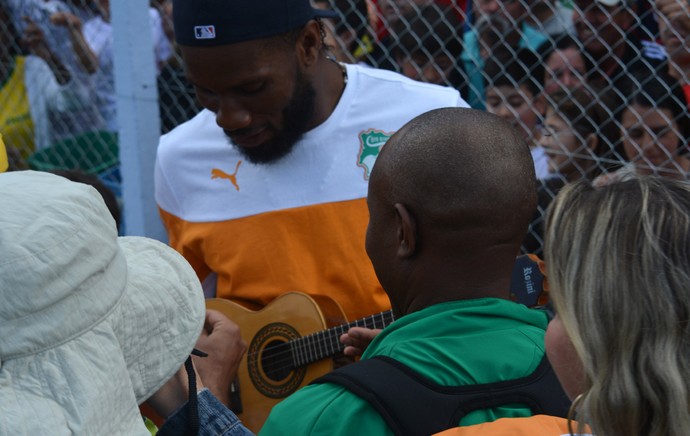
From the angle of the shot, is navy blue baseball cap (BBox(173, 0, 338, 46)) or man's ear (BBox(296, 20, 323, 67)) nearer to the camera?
navy blue baseball cap (BBox(173, 0, 338, 46))

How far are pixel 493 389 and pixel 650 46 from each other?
7.87 feet

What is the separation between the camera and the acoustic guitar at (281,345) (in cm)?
266

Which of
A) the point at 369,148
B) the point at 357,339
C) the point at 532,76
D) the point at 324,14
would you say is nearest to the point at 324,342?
the point at 357,339

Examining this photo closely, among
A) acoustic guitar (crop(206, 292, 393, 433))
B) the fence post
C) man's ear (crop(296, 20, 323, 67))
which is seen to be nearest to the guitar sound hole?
acoustic guitar (crop(206, 292, 393, 433))

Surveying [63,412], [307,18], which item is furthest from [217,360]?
[63,412]

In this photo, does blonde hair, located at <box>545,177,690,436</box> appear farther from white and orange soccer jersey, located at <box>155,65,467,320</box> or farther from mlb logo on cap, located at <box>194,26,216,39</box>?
mlb logo on cap, located at <box>194,26,216,39</box>

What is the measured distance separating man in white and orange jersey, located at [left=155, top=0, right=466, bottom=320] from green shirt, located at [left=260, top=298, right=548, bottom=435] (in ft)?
3.19

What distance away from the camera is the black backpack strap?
1.52 m

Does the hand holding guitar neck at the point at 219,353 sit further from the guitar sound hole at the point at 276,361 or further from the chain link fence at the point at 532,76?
the chain link fence at the point at 532,76

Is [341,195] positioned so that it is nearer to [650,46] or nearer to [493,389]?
[493,389]

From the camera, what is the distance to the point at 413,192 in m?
1.77

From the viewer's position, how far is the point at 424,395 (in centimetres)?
Result: 154

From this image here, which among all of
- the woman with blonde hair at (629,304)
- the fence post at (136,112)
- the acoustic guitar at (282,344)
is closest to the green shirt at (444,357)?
the woman with blonde hair at (629,304)

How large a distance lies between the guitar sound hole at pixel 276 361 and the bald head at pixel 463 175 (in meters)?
1.05
